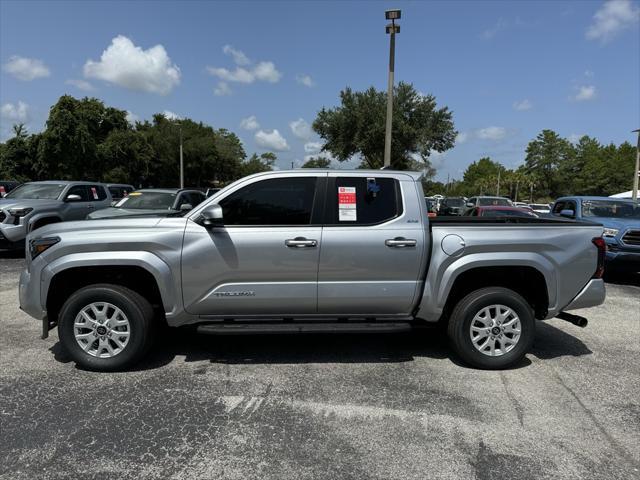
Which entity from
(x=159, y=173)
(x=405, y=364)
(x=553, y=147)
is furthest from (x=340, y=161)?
(x=553, y=147)

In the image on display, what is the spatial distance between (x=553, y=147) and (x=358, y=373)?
10205 centimetres

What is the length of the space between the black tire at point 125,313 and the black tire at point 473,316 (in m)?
2.84

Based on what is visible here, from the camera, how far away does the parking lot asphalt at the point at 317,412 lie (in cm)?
292

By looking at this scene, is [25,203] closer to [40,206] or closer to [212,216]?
[40,206]

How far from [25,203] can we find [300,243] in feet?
31.0

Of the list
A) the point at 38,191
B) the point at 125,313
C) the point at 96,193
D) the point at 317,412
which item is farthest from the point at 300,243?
the point at 96,193

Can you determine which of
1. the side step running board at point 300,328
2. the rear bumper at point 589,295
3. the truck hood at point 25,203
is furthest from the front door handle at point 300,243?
the truck hood at point 25,203

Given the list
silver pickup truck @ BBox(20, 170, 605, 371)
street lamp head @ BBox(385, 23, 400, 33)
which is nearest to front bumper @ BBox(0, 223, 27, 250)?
silver pickup truck @ BBox(20, 170, 605, 371)

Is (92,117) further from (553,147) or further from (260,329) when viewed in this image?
(553,147)

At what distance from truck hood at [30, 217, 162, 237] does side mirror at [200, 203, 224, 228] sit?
1.59ft

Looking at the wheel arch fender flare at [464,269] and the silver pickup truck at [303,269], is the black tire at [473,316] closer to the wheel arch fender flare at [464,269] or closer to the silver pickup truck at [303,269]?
the silver pickup truck at [303,269]

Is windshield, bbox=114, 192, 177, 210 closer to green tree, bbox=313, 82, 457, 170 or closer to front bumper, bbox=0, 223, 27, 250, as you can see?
front bumper, bbox=0, 223, 27, 250

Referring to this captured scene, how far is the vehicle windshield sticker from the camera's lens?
14.3 ft

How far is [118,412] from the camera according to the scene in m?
3.55
